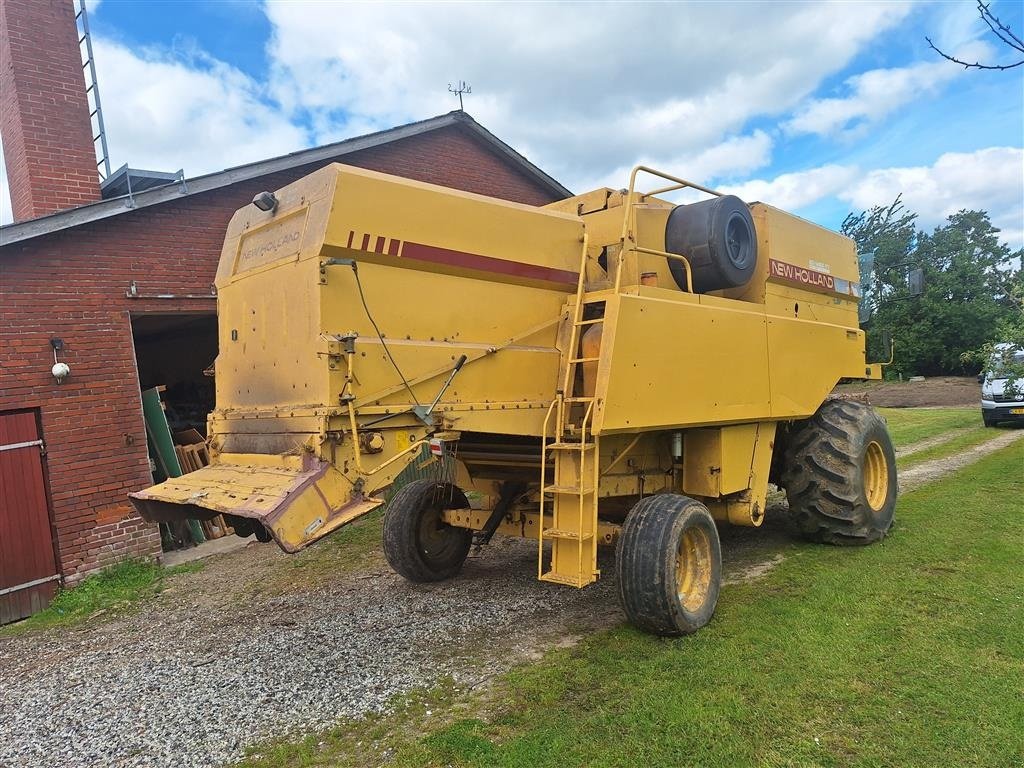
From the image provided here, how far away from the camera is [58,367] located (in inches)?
284

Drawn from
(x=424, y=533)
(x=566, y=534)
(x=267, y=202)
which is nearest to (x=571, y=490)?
(x=566, y=534)

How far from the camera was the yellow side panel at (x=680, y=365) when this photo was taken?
4316mm

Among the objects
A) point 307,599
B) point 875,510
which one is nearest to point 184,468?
point 307,599

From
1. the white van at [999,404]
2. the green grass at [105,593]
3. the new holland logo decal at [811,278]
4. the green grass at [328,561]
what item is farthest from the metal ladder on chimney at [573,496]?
the white van at [999,404]

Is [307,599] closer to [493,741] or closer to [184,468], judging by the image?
[493,741]

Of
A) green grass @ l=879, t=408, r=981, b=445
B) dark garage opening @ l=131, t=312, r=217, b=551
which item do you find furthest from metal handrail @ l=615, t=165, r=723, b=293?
green grass @ l=879, t=408, r=981, b=445

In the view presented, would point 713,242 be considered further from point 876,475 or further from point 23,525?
point 23,525

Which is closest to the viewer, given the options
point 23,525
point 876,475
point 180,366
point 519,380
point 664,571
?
point 664,571

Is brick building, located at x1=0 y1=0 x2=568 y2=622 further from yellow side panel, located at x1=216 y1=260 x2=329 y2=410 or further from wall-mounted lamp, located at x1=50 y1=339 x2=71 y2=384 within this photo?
yellow side panel, located at x1=216 y1=260 x2=329 y2=410

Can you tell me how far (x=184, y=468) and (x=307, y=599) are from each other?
14.5 ft

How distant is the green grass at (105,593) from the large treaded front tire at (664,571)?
5.16m

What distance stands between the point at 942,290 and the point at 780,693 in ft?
110

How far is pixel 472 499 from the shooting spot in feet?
19.5

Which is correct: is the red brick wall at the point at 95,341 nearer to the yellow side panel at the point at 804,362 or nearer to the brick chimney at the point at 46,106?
the brick chimney at the point at 46,106
